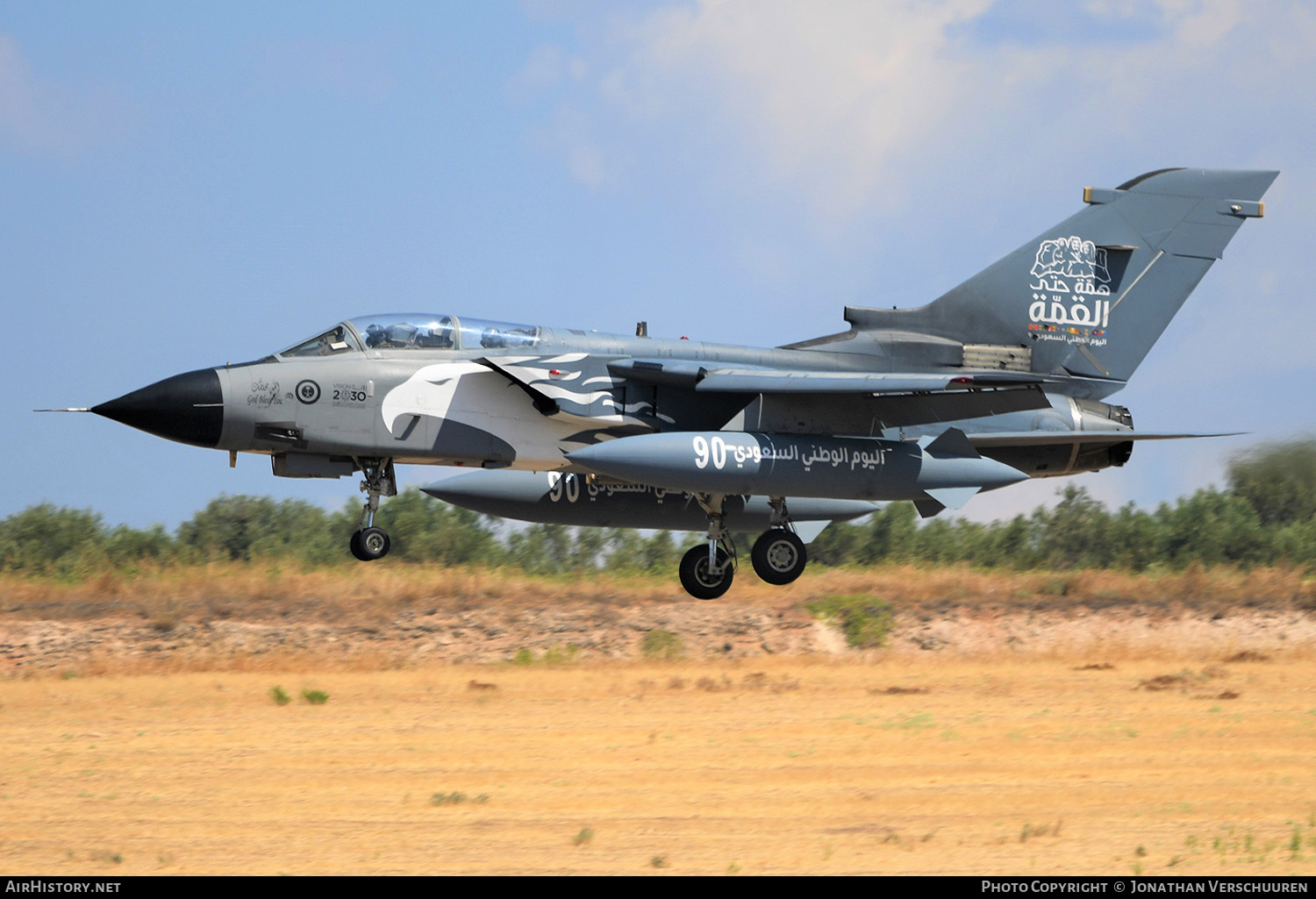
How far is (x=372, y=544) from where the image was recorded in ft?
48.8

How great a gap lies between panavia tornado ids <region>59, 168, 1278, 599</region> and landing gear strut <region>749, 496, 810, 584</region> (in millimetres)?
32

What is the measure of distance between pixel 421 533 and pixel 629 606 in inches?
312

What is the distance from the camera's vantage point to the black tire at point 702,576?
55.8ft

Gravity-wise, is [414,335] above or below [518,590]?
above

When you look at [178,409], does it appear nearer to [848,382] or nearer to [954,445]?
[848,382]

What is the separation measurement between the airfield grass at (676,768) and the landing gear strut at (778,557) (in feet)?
7.40

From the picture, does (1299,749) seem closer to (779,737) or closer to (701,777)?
(779,737)

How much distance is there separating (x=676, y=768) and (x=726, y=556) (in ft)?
8.28

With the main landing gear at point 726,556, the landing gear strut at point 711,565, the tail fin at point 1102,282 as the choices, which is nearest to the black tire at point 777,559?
the main landing gear at point 726,556

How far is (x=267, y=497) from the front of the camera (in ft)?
115

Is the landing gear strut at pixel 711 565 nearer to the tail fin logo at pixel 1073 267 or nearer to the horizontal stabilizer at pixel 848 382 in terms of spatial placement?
the horizontal stabilizer at pixel 848 382

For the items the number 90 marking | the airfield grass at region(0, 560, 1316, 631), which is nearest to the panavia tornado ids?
the number 90 marking

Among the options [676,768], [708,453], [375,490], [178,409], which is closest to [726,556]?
[676,768]
